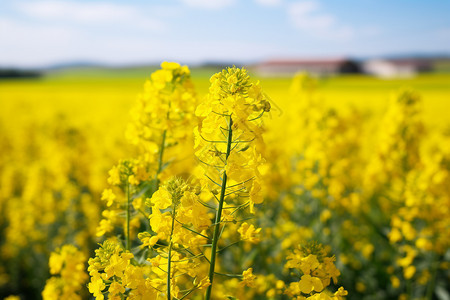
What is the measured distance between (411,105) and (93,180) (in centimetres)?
528

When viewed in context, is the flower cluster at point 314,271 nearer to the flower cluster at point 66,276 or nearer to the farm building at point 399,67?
the flower cluster at point 66,276

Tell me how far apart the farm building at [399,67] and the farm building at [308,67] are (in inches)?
238

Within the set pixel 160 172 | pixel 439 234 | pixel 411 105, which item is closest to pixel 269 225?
pixel 439 234

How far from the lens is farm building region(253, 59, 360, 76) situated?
62.9m

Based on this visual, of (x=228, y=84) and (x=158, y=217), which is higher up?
(x=228, y=84)

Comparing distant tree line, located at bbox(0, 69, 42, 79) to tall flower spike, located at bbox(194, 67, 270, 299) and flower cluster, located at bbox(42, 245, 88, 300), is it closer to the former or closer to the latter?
flower cluster, located at bbox(42, 245, 88, 300)

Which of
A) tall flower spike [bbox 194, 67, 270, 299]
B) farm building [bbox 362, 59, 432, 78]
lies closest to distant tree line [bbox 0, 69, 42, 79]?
farm building [bbox 362, 59, 432, 78]

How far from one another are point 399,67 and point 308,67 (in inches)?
662

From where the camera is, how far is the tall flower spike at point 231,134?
145 centimetres

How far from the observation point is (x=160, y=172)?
2213 mm

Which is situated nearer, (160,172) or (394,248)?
(160,172)

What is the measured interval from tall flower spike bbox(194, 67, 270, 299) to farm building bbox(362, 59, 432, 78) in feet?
204

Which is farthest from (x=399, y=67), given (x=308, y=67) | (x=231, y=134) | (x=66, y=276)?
(x=231, y=134)

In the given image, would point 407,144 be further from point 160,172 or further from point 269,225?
point 160,172
